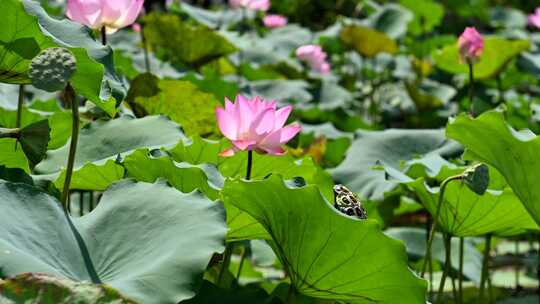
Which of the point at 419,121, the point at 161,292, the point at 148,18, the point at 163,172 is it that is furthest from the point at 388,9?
the point at 161,292

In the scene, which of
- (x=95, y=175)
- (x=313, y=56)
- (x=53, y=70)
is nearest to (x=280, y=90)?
(x=313, y=56)

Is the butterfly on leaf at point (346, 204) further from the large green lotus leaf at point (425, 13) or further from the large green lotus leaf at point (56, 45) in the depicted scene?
the large green lotus leaf at point (425, 13)

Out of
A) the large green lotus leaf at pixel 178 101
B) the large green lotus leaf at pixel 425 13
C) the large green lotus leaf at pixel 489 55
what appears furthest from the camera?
the large green lotus leaf at pixel 425 13

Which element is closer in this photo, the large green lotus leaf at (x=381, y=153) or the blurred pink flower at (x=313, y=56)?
the large green lotus leaf at (x=381, y=153)

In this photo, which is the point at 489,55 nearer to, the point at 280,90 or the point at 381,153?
the point at 280,90

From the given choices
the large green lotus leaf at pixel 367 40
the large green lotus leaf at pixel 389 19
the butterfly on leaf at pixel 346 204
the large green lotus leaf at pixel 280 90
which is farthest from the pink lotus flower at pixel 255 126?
the large green lotus leaf at pixel 389 19

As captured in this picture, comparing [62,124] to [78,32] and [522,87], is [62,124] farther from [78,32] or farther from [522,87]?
[522,87]

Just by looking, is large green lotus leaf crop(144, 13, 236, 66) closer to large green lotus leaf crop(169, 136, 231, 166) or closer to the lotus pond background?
the lotus pond background

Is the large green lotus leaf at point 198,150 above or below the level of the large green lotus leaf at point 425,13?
above
